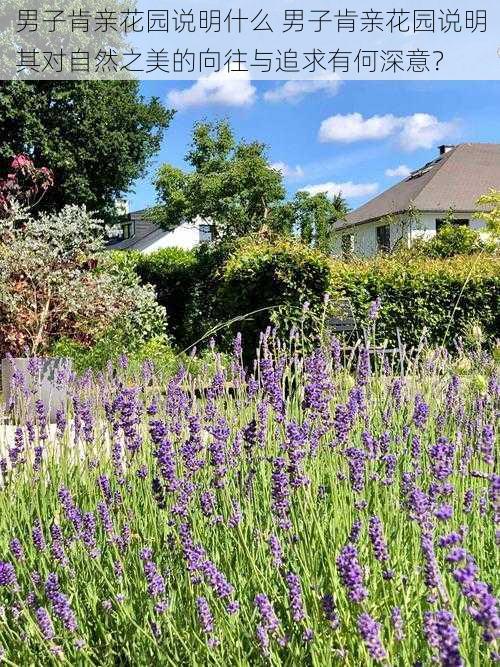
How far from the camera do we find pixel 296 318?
9.31m

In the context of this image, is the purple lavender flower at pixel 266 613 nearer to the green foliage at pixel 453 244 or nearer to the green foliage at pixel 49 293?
the green foliage at pixel 49 293

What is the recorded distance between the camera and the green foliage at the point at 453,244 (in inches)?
857

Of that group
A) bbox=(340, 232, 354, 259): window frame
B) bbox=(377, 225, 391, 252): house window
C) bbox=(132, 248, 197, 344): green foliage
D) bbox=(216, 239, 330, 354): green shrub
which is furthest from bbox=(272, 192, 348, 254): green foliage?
bbox=(216, 239, 330, 354): green shrub

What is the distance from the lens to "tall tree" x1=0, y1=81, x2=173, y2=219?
20562 mm

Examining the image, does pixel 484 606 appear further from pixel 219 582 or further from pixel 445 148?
pixel 445 148

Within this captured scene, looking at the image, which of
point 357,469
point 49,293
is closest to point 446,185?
point 49,293

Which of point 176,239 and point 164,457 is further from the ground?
point 176,239

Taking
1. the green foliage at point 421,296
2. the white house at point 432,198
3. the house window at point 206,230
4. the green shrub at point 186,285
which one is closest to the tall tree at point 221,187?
the house window at point 206,230

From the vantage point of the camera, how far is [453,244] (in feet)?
75.8

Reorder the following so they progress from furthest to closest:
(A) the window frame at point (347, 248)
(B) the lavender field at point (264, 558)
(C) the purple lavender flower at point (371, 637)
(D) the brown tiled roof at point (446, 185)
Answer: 1. (D) the brown tiled roof at point (446, 185)
2. (A) the window frame at point (347, 248)
3. (B) the lavender field at point (264, 558)
4. (C) the purple lavender flower at point (371, 637)

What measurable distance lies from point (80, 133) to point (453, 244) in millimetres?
12087

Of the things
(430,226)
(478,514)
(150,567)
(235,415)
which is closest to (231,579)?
(150,567)

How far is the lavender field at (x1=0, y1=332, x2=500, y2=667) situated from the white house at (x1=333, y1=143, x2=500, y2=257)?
94.0 ft

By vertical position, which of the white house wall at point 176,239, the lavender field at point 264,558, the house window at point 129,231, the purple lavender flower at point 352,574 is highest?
the house window at point 129,231
